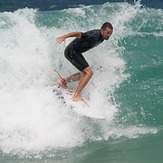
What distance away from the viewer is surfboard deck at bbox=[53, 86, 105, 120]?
4.26 m

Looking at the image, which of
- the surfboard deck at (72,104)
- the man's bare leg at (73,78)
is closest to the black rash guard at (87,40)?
the man's bare leg at (73,78)

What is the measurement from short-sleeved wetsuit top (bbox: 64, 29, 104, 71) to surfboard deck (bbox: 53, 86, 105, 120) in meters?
0.63

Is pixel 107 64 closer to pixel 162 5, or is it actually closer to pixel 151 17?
pixel 151 17

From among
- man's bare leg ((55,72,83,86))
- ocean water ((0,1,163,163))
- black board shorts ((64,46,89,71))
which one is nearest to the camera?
ocean water ((0,1,163,163))

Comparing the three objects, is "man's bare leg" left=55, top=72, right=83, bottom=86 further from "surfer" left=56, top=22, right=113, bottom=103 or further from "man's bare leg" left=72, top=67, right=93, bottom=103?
"man's bare leg" left=72, top=67, right=93, bottom=103

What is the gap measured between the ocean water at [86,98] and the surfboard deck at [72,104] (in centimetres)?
9

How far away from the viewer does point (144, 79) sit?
5434mm

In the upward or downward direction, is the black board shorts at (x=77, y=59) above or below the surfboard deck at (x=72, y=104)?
above

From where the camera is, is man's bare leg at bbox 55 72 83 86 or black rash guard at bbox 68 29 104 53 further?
man's bare leg at bbox 55 72 83 86

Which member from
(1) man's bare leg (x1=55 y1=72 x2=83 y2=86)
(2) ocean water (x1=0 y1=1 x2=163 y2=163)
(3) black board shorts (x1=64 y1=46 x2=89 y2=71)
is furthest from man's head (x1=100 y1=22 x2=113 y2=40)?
(2) ocean water (x1=0 y1=1 x2=163 y2=163)

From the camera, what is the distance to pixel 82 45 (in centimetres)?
446

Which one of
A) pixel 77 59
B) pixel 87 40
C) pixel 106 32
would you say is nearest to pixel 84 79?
pixel 77 59

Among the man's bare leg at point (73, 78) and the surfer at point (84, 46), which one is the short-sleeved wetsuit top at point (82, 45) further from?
the man's bare leg at point (73, 78)

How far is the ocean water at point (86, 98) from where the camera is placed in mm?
3818
